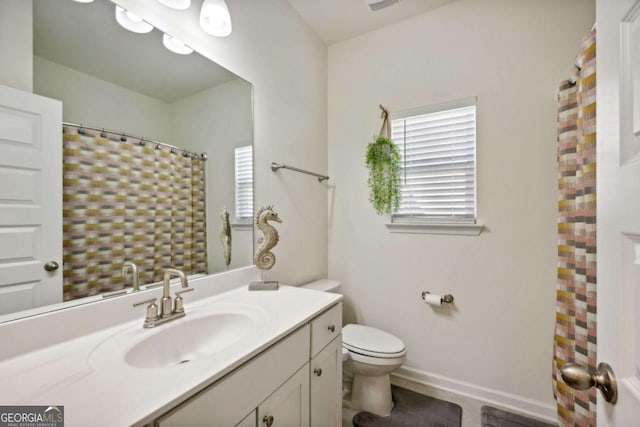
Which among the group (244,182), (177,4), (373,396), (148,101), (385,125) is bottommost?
(373,396)

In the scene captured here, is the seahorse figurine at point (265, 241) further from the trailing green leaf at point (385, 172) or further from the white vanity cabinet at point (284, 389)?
the trailing green leaf at point (385, 172)

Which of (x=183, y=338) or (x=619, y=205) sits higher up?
(x=619, y=205)

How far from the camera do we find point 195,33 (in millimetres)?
1202

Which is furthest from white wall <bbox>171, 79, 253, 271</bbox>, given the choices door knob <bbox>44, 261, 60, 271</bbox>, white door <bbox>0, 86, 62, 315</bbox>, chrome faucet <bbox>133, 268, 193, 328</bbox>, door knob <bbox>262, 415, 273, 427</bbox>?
door knob <bbox>262, 415, 273, 427</bbox>

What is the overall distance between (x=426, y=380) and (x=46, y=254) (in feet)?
6.89

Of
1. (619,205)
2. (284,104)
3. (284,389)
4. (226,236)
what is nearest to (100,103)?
(226,236)

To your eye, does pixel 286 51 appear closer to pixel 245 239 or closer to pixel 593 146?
pixel 245 239

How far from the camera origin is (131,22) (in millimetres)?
987

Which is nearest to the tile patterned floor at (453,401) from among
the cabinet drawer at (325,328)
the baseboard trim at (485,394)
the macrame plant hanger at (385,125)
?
the baseboard trim at (485,394)

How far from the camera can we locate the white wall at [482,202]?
1514 mm

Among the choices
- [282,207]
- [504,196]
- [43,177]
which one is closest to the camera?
[43,177]

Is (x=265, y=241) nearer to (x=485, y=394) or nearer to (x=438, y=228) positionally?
(x=438, y=228)

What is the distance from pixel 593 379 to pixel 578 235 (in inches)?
33.0

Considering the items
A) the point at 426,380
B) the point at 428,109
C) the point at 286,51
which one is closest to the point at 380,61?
the point at 428,109
